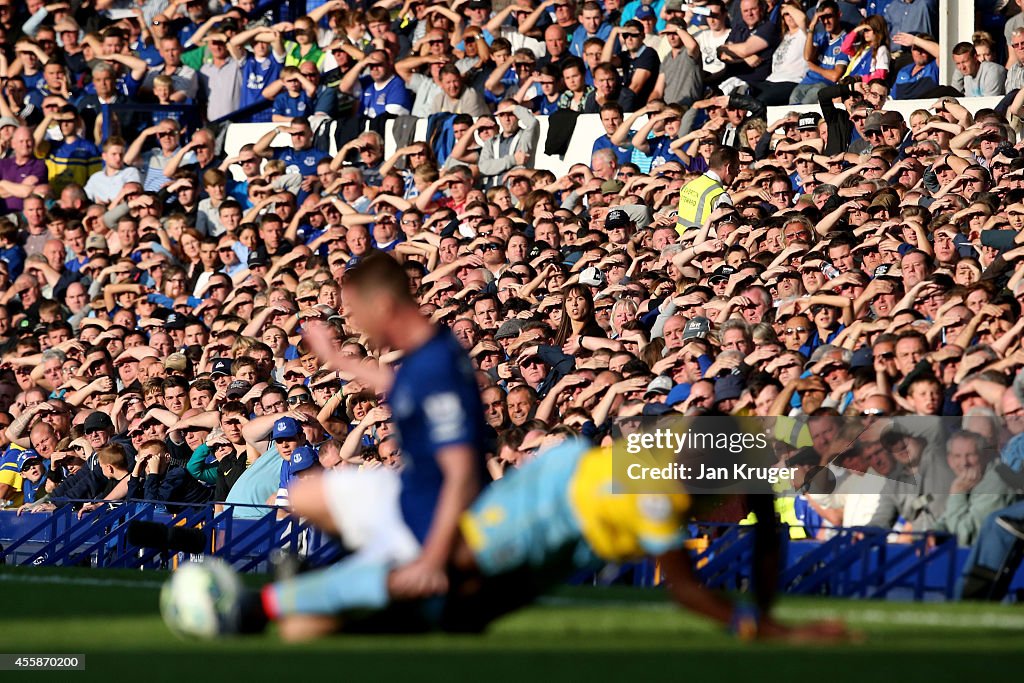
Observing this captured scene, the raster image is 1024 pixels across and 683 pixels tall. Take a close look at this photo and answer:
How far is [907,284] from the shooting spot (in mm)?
12500

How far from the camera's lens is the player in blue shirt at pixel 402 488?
585 centimetres

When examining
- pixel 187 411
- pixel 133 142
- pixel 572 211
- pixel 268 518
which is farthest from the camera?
pixel 133 142

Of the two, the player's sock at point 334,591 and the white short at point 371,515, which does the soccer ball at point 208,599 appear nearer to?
the player's sock at point 334,591

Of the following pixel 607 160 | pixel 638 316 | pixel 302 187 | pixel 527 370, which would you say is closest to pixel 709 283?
pixel 638 316

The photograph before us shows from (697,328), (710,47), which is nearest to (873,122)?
(710,47)

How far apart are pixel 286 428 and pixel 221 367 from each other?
10.1 feet

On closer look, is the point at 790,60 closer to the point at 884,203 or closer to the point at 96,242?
the point at 884,203

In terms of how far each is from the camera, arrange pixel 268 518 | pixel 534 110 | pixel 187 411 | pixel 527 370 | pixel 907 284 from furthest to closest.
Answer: pixel 534 110 → pixel 187 411 → pixel 527 370 → pixel 907 284 → pixel 268 518

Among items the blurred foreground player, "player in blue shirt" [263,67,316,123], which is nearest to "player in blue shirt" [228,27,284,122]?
"player in blue shirt" [263,67,316,123]

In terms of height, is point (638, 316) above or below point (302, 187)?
below

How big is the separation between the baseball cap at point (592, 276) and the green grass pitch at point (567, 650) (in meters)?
6.22

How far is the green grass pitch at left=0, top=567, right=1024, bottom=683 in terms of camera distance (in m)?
5.98

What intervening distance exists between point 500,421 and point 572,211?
3456mm

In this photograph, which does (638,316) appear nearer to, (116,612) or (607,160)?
(607,160)
